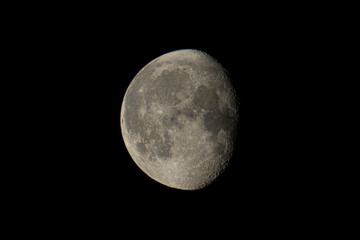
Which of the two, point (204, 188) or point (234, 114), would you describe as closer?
point (234, 114)

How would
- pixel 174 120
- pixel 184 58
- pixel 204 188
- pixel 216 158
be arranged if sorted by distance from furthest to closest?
pixel 204 188
pixel 184 58
pixel 216 158
pixel 174 120

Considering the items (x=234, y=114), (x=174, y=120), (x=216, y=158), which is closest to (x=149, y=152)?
(x=174, y=120)

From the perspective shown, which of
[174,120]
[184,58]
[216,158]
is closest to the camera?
[174,120]

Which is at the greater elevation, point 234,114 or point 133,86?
point 133,86

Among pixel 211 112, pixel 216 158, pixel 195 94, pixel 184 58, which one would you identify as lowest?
pixel 216 158

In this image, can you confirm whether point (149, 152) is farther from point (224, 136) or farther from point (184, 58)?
point (184, 58)

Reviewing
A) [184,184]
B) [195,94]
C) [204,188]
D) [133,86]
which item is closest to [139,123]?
[133,86]
